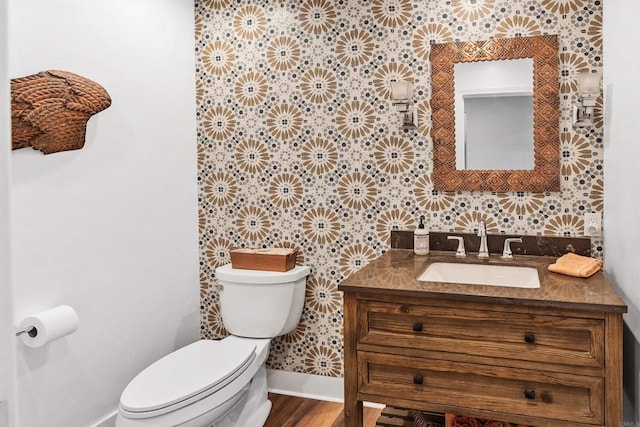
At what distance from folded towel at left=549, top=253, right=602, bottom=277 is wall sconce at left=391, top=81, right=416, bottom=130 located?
93 cm

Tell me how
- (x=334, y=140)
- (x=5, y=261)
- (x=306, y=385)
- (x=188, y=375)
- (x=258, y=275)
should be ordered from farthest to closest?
(x=306, y=385), (x=334, y=140), (x=258, y=275), (x=188, y=375), (x=5, y=261)

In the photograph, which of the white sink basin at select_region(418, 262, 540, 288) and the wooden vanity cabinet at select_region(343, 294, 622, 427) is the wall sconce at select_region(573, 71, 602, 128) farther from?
the wooden vanity cabinet at select_region(343, 294, 622, 427)

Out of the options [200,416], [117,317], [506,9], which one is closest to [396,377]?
[200,416]

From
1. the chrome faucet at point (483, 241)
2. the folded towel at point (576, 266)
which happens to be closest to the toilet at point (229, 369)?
the chrome faucet at point (483, 241)

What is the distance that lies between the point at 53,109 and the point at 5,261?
169 cm

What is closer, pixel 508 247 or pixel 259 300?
pixel 508 247

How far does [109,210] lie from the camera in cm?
240

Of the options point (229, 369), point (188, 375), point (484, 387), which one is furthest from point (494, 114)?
point (188, 375)

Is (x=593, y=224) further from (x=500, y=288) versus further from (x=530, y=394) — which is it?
(x=530, y=394)

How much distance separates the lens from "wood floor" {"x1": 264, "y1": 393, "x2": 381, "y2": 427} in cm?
258

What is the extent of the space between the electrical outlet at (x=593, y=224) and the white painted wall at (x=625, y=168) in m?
0.05

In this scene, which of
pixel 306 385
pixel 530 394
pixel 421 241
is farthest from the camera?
pixel 306 385

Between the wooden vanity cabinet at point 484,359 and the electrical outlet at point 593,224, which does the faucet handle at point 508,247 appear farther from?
the wooden vanity cabinet at point 484,359

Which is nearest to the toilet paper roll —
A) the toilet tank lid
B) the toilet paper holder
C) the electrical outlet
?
the toilet paper holder
